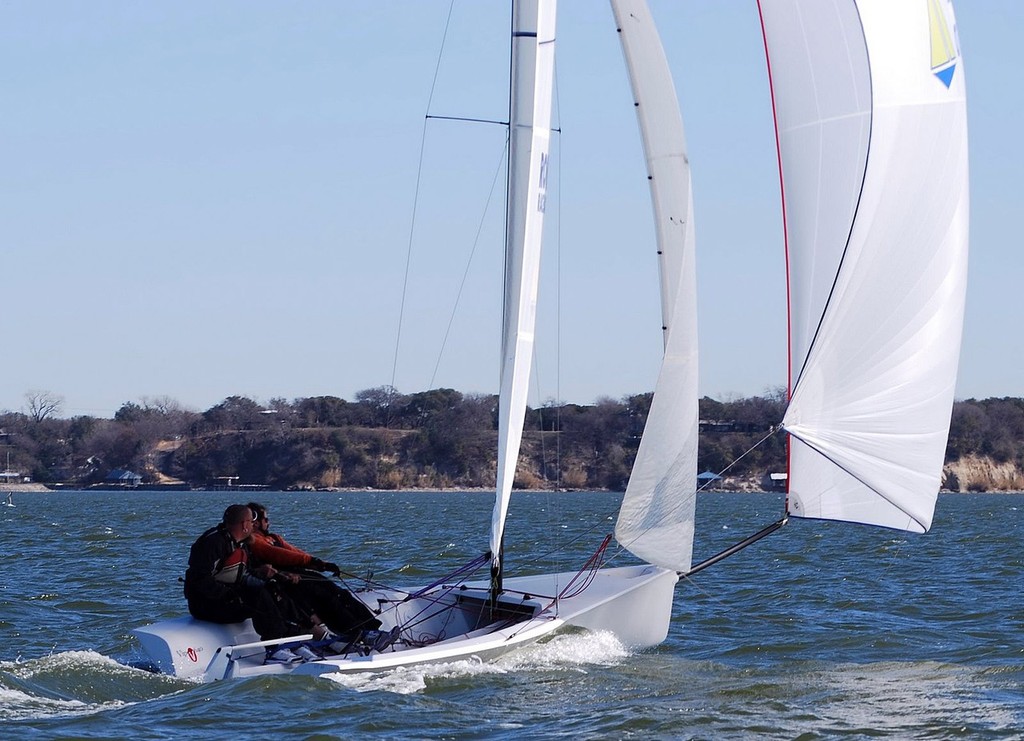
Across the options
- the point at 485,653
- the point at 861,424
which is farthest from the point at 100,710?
the point at 861,424

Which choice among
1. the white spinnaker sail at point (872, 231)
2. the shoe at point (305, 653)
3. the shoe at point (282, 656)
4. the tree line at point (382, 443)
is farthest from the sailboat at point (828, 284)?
the tree line at point (382, 443)

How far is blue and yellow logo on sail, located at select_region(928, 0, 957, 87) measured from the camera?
9469mm

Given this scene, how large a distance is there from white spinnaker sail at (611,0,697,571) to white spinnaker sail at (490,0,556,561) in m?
0.68

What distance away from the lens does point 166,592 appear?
601 inches

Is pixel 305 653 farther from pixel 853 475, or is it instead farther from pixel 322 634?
pixel 853 475

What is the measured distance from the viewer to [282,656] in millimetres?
8945

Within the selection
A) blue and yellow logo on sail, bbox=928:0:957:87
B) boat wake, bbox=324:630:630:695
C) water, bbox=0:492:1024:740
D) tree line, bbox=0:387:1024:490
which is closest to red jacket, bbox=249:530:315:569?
water, bbox=0:492:1024:740

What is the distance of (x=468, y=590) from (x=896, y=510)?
306cm

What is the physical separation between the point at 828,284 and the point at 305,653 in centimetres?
396

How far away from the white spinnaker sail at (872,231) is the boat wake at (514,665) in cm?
188

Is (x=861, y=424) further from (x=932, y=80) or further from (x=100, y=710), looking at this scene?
(x=100, y=710)

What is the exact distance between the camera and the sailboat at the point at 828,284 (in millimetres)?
9258

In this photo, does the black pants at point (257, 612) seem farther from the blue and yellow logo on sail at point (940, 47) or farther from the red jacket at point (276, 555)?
the blue and yellow logo on sail at point (940, 47)

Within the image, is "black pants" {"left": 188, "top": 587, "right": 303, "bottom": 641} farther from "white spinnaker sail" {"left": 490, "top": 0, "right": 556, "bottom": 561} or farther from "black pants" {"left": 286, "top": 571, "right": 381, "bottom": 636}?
"white spinnaker sail" {"left": 490, "top": 0, "right": 556, "bottom": 561}
